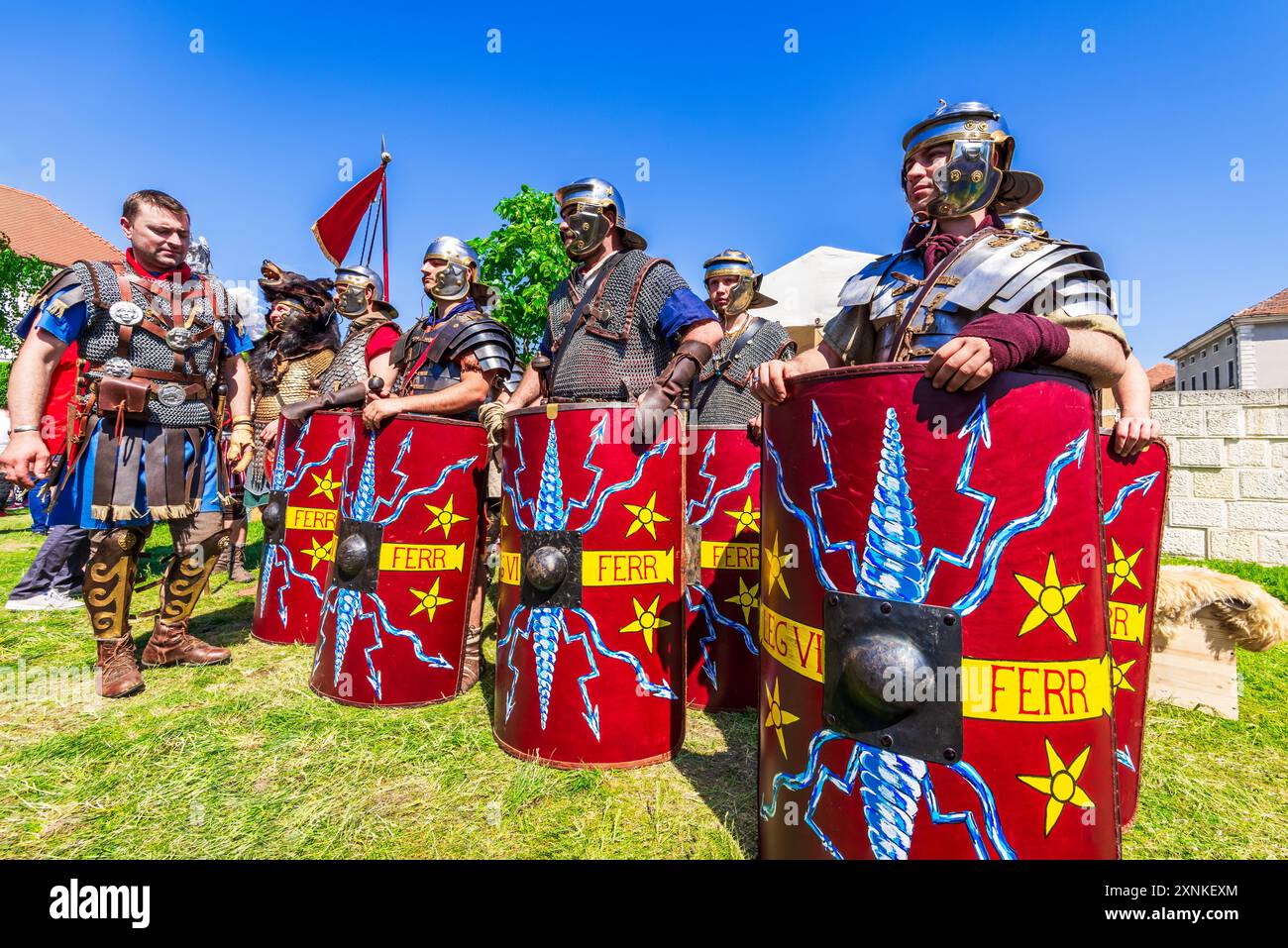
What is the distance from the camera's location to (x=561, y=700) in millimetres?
2658

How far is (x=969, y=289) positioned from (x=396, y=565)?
110 inches

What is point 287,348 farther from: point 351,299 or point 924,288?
point 924,288

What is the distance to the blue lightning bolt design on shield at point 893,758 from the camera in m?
1.43

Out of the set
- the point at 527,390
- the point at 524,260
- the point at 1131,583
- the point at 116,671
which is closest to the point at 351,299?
the point at 527,390

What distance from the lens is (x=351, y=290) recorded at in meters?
5.31

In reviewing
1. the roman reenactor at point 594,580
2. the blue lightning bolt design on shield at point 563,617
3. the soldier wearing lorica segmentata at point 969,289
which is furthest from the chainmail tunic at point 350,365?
the soldier wearing lorica segmentata at point 969,289

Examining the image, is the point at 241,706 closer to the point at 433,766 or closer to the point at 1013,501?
the point at 433,766

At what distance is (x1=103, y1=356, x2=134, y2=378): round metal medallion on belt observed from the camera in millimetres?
3373

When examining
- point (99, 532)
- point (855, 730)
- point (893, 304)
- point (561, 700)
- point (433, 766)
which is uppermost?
point (893, 304)

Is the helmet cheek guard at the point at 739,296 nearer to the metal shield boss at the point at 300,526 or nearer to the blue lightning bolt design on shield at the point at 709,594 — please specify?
the blue lightning bolt design on shield at the point at 709,594

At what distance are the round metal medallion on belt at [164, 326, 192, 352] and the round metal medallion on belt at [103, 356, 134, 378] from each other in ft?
0.73

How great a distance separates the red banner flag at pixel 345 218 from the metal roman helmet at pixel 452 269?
156 inches
